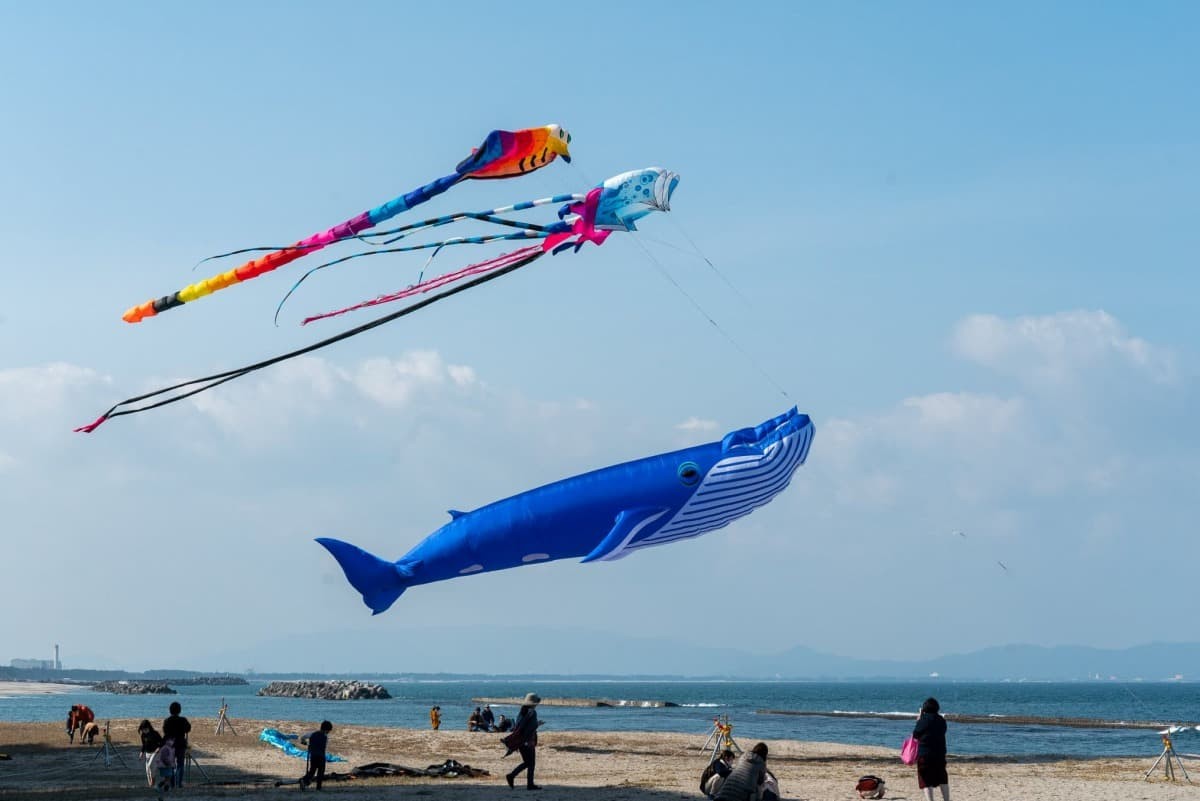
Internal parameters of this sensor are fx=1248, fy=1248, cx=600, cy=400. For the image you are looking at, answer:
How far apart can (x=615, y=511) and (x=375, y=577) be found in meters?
4.78

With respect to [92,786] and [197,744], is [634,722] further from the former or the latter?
[92,786]

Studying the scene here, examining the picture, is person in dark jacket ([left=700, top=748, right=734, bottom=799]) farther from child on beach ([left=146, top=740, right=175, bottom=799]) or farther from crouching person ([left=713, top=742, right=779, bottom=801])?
child on beach ([left=146, top=740, right=175, bottom=799])

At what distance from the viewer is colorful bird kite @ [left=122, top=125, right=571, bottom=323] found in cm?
1594

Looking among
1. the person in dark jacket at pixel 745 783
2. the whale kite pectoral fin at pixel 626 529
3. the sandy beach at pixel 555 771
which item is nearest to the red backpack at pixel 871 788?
the sandy beach at pixel 555 771

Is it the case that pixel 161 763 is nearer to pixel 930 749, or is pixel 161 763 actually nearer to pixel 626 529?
pixel 626 529

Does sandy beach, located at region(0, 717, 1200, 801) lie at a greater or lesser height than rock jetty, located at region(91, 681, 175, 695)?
greater

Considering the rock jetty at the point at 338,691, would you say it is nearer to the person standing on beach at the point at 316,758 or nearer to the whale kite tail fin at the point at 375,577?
the whale kite tail fin at the point at 375,577

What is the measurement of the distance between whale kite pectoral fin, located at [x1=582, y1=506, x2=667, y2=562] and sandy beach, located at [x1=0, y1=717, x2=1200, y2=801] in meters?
3.79

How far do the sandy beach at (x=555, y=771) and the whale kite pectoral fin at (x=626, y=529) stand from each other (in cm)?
379

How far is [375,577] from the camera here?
22.9 m

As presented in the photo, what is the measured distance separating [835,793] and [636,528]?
17.4 ft

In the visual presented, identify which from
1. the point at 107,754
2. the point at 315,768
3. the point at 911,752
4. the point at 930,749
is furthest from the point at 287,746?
the point at 930,749

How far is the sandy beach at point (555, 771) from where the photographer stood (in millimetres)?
19047

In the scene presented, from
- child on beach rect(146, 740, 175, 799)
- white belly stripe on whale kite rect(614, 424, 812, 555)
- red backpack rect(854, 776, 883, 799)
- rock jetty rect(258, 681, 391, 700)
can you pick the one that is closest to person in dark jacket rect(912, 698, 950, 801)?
red backpack rect(854, 776, 883, 799)
